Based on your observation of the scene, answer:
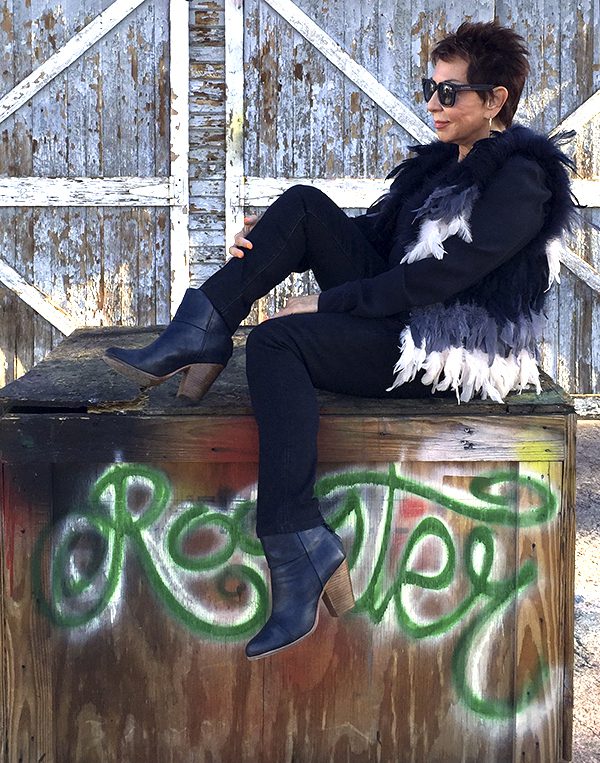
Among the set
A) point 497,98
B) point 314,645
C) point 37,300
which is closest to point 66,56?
point 37,300

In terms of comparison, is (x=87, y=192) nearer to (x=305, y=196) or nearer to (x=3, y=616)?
(x=305, y=196)

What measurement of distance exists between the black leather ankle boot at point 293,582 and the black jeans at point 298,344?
33 mm

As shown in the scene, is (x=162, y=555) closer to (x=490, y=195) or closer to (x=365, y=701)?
(x=365, y=701)

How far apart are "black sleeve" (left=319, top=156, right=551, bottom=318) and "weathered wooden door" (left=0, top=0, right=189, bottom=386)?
406 cm

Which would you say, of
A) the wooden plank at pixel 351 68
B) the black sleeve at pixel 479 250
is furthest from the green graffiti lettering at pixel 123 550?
the wooden plank at pixel 351 68

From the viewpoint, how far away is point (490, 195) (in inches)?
101

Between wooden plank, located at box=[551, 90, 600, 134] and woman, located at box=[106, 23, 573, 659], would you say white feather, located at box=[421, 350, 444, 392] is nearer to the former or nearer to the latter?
woman, located at box=[106, 23, 573, 659]

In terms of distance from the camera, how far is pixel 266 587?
8.85ft

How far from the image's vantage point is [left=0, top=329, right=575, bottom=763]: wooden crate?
2643 mm

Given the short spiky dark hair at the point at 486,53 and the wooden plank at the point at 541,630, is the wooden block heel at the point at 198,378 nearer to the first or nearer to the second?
the wooden plank at the point at 541,630

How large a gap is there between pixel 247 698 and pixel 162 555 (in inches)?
17.0

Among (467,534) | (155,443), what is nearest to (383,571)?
(467,534)

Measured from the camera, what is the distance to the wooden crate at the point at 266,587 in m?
2.64

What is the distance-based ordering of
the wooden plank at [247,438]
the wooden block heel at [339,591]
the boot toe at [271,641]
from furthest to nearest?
the wooden plank at [247,438] < the wooden block heel at [339,591] < the boot toe at [271,641]
